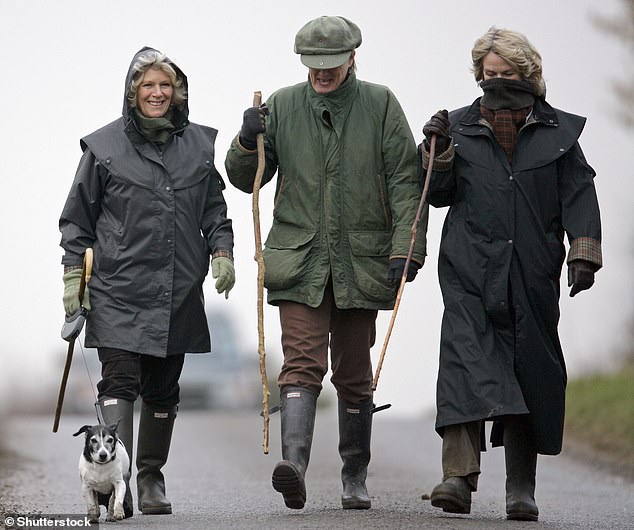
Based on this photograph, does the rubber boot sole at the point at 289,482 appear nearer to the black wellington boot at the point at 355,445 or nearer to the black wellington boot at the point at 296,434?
the black wellington boot at the point at 296,434

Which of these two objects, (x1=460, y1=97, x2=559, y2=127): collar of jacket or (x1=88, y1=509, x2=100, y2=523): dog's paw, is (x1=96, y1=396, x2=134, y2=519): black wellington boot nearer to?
(x1=88, y1=509, x2=100, y2=523): dog's paw

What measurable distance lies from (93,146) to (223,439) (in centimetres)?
770

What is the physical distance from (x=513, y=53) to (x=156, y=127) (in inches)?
73.0

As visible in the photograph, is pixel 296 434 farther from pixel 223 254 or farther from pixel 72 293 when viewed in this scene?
pixel 72 293

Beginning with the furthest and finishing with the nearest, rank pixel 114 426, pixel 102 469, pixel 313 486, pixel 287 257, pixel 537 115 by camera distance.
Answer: pixel 313 486 < pixel 287 257 < pixel 537 115 < pixel 114 426 < pixel 102 469

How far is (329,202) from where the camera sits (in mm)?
8375

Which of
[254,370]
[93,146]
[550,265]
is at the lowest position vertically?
[254,370]

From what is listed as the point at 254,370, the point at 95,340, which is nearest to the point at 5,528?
the point at 95,340

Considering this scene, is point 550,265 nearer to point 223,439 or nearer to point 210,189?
point 210,189

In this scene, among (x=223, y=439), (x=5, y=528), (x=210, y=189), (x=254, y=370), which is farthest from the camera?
(x=254, y=370)

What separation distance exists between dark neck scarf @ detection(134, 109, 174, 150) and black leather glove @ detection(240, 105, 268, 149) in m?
0.45

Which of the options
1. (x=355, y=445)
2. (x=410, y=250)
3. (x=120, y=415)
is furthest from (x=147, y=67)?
(x=355, y=445)

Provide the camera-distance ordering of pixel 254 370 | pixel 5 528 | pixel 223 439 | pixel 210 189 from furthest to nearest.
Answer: pixel 254 370 < pixel 223 439 < pixel 210 189 < pixel 5 528

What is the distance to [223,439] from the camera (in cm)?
1588
